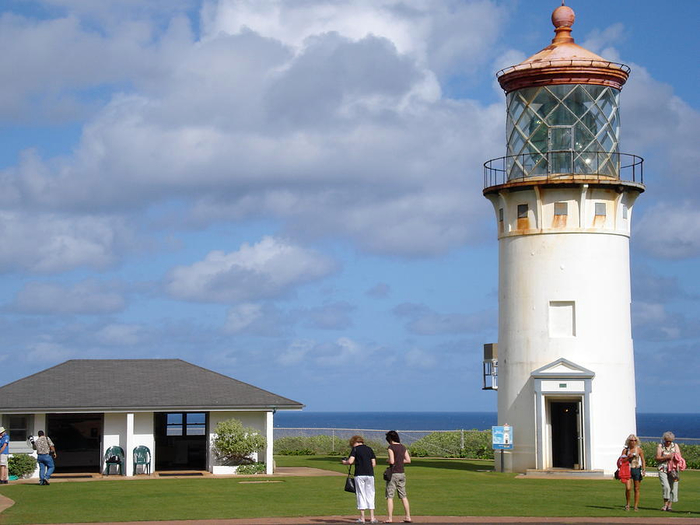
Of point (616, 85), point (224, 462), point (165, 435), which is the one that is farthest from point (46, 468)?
point (616, 85)

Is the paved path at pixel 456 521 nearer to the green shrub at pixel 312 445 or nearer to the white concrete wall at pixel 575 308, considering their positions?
the white concrete wall at pixel 575 308

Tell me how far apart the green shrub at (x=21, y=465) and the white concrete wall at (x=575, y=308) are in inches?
564

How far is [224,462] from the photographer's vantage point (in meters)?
34.2

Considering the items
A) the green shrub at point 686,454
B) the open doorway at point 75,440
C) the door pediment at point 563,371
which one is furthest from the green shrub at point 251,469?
the green shrub at point 686,454

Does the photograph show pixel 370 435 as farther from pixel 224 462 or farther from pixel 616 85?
pixel 616 85

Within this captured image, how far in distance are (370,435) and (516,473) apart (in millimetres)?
16524

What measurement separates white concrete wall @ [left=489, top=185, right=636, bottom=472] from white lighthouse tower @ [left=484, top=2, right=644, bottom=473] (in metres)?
0.03

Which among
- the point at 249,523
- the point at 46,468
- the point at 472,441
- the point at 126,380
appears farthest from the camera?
the point at 472,441

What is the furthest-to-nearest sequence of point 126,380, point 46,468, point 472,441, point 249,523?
point 472,441 → point 126,380 → point 46,468 → point 249,523

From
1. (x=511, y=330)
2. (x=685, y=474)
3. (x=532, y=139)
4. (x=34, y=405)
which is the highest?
(x=532, y=139)

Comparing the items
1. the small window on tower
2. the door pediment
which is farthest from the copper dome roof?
the door pediment

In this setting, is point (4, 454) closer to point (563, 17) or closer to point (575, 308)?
point (575, 308)

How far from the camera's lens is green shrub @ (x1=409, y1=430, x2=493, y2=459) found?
143 feet

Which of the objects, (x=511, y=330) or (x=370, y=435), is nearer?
(x=511, y=330)
